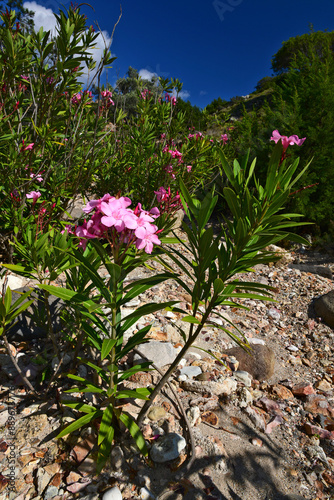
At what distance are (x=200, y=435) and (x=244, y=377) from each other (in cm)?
67

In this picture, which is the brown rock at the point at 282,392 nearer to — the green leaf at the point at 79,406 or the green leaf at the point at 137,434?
the green leaf at the point at 137,434

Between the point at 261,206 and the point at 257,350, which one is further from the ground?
the point at 261,206

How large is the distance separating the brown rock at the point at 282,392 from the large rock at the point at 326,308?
137 centimetres

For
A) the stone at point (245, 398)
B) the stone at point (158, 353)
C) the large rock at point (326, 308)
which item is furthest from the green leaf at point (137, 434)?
the large rock at point (326, 308)

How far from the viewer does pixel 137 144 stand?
3783 mm

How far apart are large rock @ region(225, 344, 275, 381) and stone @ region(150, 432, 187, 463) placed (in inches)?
37.1

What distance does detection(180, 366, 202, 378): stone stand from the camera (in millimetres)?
2025

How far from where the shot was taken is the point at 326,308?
320cm

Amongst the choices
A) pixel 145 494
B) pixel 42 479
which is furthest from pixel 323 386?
pixel 42 479

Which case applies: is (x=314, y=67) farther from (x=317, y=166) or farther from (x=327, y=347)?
(x=327, y=347)

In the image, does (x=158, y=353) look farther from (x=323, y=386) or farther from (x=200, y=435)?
(x=323, y=386)

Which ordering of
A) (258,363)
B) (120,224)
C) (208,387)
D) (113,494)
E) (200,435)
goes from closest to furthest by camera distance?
1. (120,224)
2. (113,494)
3. (200,435)
4. (208,387)
5. (258,363)

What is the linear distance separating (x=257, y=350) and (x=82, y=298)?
1.78m

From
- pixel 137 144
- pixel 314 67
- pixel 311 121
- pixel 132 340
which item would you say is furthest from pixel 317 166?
pixel 132 340
